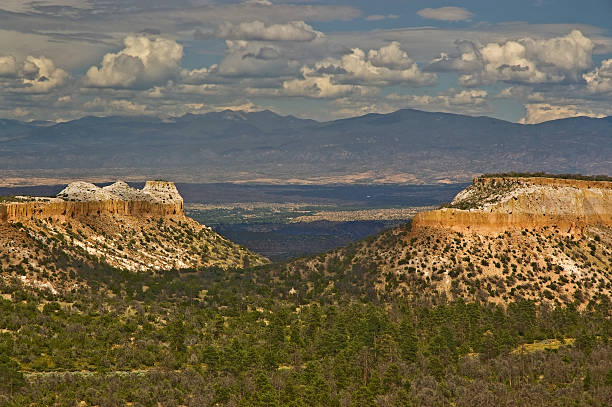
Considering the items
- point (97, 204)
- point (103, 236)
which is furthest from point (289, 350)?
point (97, 204)

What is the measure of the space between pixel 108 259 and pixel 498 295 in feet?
176

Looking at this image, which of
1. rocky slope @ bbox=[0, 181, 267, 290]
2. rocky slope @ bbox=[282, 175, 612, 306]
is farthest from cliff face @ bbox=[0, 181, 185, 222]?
rocky slope @ bbox=[282, 175, 612, 306]

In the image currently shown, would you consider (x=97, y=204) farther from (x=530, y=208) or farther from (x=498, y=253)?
(x=530, y=208)

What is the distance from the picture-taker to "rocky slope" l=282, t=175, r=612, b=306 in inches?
4665

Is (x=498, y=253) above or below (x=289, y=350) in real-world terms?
above

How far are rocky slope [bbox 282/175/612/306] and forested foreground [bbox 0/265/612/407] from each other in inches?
159

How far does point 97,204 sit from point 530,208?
6495 cm

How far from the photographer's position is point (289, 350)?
3755 inches

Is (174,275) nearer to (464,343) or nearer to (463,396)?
(464,343)

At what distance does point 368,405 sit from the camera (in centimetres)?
7475

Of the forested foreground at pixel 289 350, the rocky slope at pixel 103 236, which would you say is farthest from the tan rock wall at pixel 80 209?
the forested foreground at pixel 289 350

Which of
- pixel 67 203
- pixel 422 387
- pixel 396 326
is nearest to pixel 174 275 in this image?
pixel 67 203

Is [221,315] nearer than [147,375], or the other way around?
[147,375]

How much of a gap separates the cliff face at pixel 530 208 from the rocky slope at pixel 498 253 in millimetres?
134
